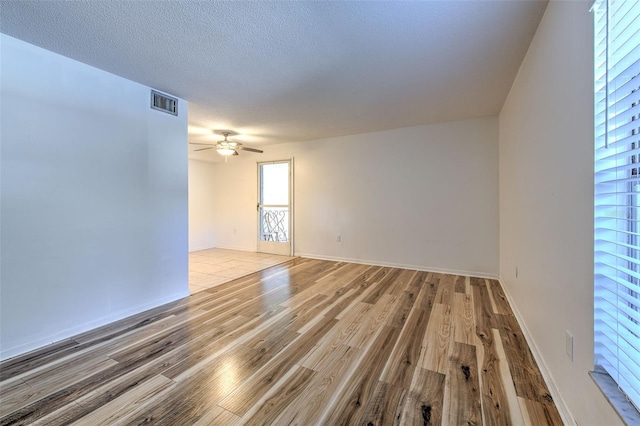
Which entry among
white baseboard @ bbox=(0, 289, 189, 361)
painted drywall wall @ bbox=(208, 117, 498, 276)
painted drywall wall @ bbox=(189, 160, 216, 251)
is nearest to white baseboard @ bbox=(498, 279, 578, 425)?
painted drywall wall @ bbox=(208, 117, 498, 276)

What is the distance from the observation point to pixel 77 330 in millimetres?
2273

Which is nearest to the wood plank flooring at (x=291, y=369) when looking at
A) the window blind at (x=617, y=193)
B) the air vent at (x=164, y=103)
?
the window blind at (x=617, y=193)

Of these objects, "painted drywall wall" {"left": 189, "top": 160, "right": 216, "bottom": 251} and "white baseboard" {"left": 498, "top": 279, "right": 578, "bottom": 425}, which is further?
"painted drywall wall" {"left": 189, "top": 160, "right": 216, "bottom": 251}

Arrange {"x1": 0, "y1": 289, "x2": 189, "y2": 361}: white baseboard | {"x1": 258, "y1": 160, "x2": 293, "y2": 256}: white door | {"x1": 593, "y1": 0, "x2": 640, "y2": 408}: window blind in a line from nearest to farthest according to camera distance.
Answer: {"x1": 593, "y1": 0, "x2": 640, "y2": 408}: window blind, {"x1": 0, "y1": 289, "x2": 189, "y2": 361}: white baseboard, {"x1": 258, "y1": 160, "x2": 293, "y2": 256}: white door

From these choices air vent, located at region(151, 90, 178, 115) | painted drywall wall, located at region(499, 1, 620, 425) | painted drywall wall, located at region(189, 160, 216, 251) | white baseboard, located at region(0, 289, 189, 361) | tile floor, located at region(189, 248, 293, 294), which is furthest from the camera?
painted drywall wall, located at region(189, 160, 216, 251)

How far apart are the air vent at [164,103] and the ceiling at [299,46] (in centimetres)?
12

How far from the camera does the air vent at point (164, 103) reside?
2842mm

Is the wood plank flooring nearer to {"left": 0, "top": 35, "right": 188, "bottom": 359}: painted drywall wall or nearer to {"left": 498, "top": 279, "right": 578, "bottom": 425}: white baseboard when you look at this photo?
{"left": 498, "top": 279, "right": 578, "bottom": 425}: white baseboard

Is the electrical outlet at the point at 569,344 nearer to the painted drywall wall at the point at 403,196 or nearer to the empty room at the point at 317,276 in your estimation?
the empty room at the point at 317,276

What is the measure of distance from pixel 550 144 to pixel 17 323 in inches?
155

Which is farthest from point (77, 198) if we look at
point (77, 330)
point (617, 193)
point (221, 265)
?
point (617, 193)

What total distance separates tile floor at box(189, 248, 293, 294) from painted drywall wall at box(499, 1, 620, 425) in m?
3.49

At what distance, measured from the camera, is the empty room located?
115cm

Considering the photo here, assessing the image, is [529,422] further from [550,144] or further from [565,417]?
[550,144]
